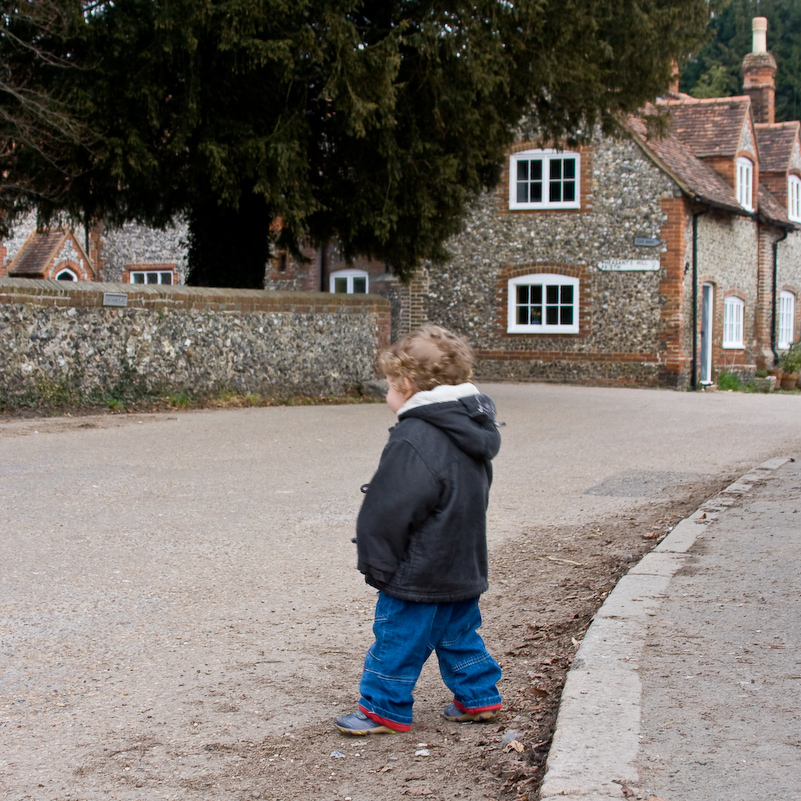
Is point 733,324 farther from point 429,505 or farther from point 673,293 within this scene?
point 429,505

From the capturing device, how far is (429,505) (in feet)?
11.0

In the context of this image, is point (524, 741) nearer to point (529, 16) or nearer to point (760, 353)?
point (529, 16)

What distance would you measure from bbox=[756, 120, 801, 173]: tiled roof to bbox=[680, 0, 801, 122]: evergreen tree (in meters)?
18.4

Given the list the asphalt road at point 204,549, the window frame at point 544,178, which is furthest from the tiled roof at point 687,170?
the asphalt road at point 204,549

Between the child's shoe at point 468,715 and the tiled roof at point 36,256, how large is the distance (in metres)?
31.5

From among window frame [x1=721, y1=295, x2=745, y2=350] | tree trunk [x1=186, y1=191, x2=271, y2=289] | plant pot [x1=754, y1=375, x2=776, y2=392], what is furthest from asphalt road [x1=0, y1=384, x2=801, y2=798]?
plant pot [x1=754, y1=375, x2=776, y2=392]

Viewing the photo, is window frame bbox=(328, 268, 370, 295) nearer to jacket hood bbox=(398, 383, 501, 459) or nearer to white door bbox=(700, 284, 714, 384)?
white door bbox=(700, 284, 714, 384)

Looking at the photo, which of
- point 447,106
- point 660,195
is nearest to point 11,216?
point 447,106

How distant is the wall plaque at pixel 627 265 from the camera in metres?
24.8

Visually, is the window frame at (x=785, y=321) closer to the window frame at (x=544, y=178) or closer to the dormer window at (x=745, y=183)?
the dormer window at (x=745, y=183)

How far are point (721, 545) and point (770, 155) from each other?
2831 centimetres

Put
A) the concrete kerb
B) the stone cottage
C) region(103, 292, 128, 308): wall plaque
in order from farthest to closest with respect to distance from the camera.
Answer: the stone cottage, region(103, 292, 128, 308): wall plaque, the concrete kerb

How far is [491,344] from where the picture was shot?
26562 mm

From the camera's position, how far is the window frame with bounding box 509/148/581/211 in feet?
83.5
